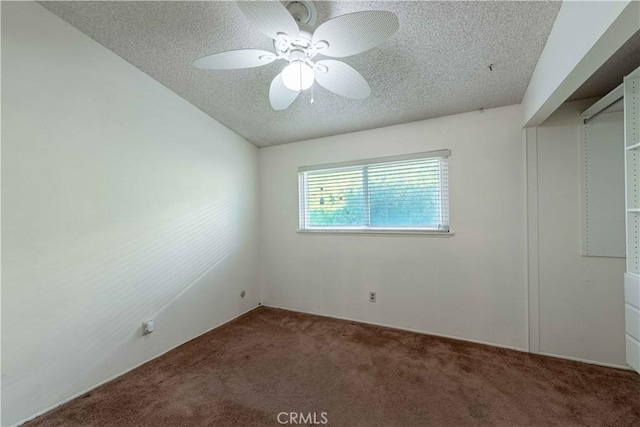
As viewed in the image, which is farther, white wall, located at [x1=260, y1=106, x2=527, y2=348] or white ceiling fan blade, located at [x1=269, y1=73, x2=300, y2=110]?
white wall, located at [x1=260, y1=106, x2=527, y2=348]

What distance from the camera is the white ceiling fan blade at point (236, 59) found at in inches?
51.1

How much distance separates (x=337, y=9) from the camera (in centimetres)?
146

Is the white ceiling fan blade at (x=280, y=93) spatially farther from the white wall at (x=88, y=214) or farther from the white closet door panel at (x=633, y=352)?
the white closet door panel at (x=633, y=352)

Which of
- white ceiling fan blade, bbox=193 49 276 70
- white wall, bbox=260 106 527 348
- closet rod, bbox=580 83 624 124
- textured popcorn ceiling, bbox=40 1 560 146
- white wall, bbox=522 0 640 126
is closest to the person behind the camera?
white wall, bbox=522 0 640 126

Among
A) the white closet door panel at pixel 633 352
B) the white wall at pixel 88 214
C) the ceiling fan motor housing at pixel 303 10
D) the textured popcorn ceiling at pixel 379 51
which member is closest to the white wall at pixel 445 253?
the textured popcorn ceiling at pixel 379 51

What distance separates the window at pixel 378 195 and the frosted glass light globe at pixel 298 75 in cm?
159

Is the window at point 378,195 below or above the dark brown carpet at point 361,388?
above

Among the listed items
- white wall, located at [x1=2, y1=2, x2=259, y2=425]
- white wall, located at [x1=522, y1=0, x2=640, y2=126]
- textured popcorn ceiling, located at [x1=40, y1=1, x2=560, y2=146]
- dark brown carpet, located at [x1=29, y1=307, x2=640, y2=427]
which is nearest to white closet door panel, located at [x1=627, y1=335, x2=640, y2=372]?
dark brown carpet, located at [x1=29, y1=307, x2=640, y2=427]

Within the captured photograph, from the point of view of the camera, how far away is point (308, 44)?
4.25 ft

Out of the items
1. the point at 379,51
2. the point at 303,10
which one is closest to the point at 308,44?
the point at 303,10

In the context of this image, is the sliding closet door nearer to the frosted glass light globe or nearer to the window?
the window

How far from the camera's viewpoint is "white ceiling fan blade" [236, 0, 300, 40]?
1.00 m

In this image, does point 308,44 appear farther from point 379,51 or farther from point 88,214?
point 88,214

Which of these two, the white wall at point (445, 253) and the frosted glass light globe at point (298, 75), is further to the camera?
the white wall at point (445, 253)
